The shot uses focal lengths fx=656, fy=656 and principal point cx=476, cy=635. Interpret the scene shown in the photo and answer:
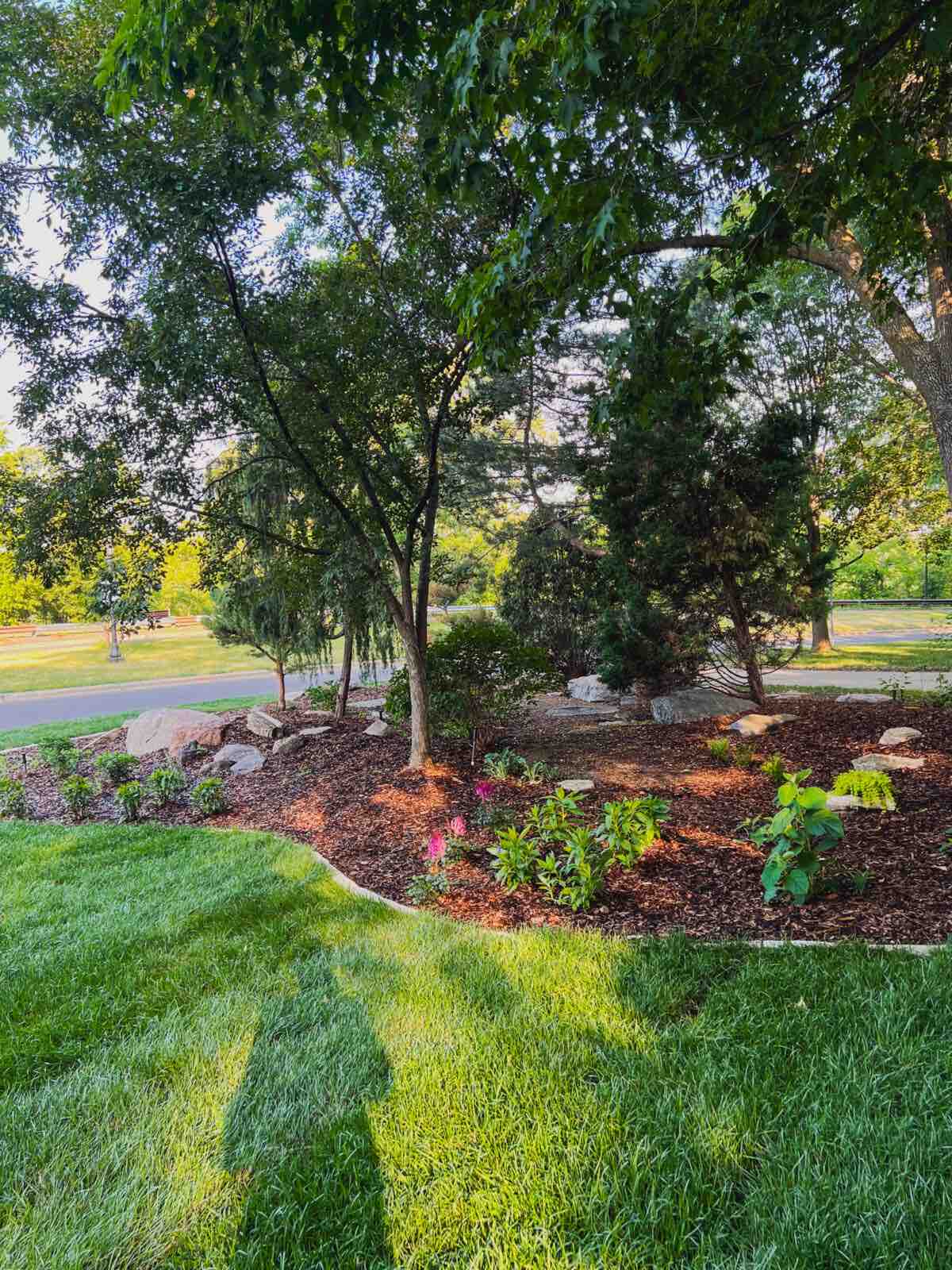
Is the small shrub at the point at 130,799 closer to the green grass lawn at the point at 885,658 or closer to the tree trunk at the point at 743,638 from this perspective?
the tree trunk at the point at 743,638

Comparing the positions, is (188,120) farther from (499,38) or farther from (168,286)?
(499,38)

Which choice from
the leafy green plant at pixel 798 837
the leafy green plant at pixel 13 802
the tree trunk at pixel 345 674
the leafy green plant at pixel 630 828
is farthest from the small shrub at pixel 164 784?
the leafy green plant at pixel 798 837

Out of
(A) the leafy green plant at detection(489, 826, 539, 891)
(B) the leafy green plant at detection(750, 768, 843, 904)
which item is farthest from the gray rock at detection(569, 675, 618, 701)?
(B) the leafy green plant at detection(750, 768, 843, 904)

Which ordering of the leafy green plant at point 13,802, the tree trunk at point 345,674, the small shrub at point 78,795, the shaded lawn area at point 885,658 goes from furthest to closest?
the shaded lawn area at point 885,658
the tree trunk at point 345,674
the leafy green plant at point 13,802
the small shrub at point 78,795

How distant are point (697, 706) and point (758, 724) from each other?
1.08m

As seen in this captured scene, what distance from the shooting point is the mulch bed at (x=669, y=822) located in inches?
103

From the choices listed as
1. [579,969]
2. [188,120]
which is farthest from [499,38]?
[579,969]

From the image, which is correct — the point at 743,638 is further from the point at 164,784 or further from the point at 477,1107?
the point at 477,1107

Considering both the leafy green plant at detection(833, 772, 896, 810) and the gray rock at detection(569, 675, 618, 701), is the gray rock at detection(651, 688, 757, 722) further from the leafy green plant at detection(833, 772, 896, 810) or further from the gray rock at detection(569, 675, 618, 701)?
the leafy green plant at detection(833, 772, 896, 810)

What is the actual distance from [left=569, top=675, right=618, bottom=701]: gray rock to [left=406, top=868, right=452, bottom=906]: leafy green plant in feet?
20.0

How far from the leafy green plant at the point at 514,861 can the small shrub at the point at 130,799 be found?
306cm

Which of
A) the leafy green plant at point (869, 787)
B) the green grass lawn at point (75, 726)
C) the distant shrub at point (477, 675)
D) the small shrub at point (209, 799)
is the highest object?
the distant shrub at point (477, 675)

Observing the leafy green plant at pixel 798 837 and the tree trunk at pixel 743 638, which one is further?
the tree trunk at pixel 743 638

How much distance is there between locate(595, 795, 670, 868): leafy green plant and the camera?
9.73ft
